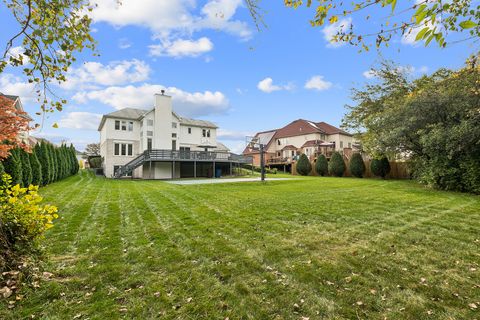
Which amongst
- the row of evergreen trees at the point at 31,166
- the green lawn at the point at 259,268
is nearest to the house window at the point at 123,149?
the row of evergreen trees at the point at 31,166

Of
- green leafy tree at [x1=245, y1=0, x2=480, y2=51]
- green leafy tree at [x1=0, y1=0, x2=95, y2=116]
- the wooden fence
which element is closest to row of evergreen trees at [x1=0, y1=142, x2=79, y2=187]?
green leafy tree at [x1=0, y1=0, x2=95, y2=116]

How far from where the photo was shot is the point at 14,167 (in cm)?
970

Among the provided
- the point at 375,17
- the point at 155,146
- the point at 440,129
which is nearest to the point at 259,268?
the point at 375,17

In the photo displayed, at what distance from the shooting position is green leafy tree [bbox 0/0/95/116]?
322 centimetres

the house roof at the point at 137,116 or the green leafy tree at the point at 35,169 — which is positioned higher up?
the house roof at the point at 137,116

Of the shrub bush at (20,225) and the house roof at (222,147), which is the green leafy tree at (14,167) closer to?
the shrub bush at (20,225)

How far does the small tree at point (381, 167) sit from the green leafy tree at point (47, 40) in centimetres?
2150

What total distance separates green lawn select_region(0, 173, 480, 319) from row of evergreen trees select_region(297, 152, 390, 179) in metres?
15.1

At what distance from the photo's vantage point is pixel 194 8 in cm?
564

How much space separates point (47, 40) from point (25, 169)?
10.3 meters

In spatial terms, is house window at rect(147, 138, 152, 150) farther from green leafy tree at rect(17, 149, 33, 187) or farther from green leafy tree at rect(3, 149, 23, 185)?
green leafy tree at rect(3, 149, 23, 185)

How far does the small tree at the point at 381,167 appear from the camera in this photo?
66.4 feet

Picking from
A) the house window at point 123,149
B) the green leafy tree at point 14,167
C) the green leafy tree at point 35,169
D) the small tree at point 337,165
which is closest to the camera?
the green leafy tree at point 14,167

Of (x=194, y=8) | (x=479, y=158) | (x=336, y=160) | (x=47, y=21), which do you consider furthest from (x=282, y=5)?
(x=336, y=160)
